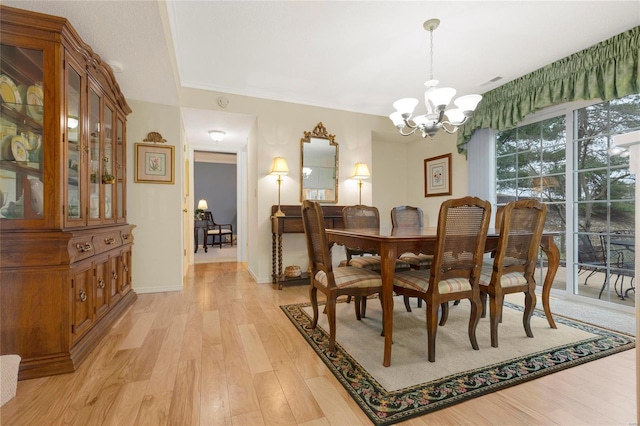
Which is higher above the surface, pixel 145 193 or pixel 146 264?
pixel 145 193

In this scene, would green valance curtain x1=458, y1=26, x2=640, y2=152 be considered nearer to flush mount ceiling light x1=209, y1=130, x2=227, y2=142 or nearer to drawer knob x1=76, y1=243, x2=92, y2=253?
flush mount ceiling light x1=209, y1=130, x2=227, y2=142

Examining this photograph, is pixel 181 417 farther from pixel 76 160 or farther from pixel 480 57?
pixel 480 57

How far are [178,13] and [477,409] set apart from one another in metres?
3.21

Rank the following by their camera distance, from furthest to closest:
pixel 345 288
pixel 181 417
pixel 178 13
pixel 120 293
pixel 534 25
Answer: pixel 120 293, pixel 534 25, pixel 178 13, pixel 345 288, pixel 181 417

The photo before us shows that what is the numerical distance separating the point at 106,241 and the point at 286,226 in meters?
1.81

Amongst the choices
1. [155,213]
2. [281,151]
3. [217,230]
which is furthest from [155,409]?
[217,230]

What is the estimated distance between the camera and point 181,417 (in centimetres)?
125

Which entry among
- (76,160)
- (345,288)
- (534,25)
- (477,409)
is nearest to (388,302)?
(345,288)

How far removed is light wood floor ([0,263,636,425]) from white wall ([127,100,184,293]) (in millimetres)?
1178

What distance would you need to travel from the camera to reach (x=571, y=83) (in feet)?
9.39

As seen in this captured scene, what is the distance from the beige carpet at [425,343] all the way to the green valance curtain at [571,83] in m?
2.16

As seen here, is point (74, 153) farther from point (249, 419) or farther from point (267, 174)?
point (267, 174)

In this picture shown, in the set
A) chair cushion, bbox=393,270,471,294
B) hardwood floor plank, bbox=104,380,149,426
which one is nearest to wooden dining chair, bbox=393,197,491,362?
chair cushion, bbox=393,270,471,294

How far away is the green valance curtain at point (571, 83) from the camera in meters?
2.47
